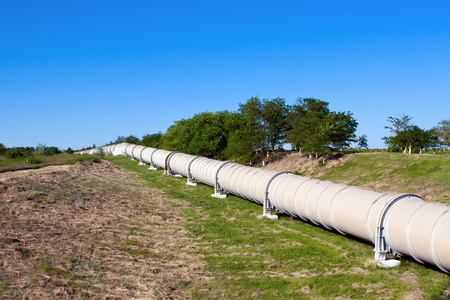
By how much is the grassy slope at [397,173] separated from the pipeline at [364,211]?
941 cm

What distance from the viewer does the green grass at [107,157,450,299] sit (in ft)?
36.9

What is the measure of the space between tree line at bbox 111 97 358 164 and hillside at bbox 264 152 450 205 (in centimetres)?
223

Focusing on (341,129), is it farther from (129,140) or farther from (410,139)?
(129,140)

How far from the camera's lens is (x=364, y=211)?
14.4 meters

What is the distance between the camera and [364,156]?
3831 centimetres

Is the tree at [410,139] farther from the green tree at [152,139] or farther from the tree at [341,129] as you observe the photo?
the green tree at [152,139]

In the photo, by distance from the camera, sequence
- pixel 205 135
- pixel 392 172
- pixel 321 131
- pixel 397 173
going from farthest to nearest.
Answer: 1. pixel 205 135
2. pixel 321 131
3. pixel 392 172
4. pixel 397 173

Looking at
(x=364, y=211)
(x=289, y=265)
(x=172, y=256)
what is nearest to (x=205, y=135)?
(x=172, y=256)

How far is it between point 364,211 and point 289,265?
143 inches

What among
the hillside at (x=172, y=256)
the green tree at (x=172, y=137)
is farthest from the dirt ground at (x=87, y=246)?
the green tree at (x=172, y=137)

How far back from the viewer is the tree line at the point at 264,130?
133 feet

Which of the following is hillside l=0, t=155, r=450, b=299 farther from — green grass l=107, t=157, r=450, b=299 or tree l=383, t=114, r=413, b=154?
tree l=383, t=114, r=413, b=154

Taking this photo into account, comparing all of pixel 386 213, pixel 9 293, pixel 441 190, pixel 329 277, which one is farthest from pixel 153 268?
pixel 441 190

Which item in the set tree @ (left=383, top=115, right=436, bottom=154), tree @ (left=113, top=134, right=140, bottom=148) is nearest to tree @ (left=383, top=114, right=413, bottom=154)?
tree @ (left=383, top=115, right=436, bottom=154)
